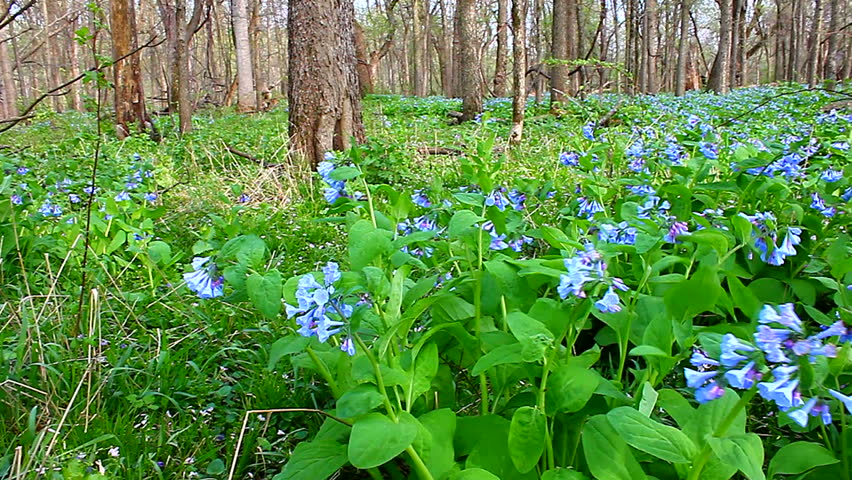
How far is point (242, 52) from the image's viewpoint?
35.9 ft

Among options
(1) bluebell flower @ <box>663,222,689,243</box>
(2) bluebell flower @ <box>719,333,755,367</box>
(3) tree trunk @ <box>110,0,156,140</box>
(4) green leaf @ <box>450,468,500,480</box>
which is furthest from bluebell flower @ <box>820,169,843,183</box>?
(3) tree trunk @ <box>110,0,156,140</box>

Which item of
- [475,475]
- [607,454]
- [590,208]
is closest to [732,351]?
[607,454]

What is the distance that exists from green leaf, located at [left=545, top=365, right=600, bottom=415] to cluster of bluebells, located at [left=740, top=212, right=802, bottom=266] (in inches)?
21.8

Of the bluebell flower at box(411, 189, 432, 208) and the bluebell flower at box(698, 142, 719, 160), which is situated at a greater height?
the bluebell flower at box(698, 142, 719, 160)

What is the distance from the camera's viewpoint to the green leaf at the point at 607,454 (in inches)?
36.6

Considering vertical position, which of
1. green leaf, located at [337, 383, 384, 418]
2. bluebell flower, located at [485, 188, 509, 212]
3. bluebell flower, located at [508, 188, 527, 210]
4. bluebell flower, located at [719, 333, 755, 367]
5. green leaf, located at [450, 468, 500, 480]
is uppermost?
bluebell flower, located at [485, 188, 509, 212]

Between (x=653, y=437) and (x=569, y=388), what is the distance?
151mm

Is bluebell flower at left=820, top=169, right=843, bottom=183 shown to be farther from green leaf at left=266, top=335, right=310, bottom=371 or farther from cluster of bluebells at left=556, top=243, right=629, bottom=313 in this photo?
green leaf at left=266, top=335, right=310, bottom=371

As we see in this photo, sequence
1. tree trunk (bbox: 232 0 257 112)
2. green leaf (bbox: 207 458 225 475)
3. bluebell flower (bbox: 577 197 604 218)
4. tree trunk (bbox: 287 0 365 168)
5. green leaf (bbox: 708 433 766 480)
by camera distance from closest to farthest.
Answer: green leaf (bbox: 708 433 766 480) < green leaf (bbox: 207 458 225 475) < bluebell flower (bbox: 577 197 604 218) < tree trunk (bbox: 287 0 365 168) < tree trunk (bbox: 232 0 257 112)

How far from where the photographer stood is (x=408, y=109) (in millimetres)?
11148

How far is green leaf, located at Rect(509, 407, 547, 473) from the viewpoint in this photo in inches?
37.1

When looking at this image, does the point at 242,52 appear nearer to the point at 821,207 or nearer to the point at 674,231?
the point at 821,207

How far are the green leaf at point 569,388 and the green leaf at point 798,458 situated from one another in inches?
13.2

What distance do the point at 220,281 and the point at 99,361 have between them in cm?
63
